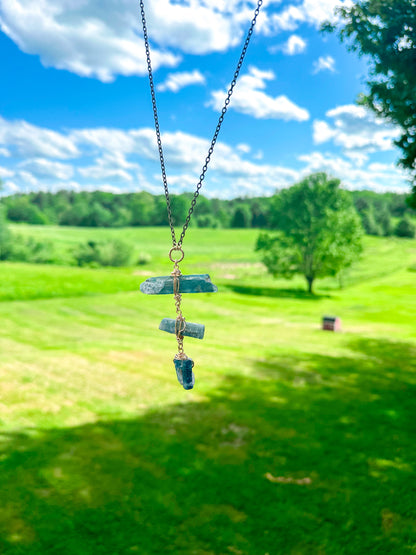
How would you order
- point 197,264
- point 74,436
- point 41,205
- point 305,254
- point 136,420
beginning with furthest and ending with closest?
1. point 41,205
2. point 197,264
3. point 305,254
4. point 136,420
5. point 74,436

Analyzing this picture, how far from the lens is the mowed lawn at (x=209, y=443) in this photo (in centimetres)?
691

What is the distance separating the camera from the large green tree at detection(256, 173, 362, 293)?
1578 inches

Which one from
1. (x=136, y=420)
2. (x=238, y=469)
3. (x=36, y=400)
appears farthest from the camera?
(x=36, y=400)

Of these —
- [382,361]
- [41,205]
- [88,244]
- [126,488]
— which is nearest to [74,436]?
[126,488]

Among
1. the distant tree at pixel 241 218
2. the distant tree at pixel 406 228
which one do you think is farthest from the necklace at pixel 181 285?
the distant tree at pixel 241 218

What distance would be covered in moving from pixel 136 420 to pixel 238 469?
3332mm

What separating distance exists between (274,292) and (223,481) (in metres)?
34.5

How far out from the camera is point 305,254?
4159cm

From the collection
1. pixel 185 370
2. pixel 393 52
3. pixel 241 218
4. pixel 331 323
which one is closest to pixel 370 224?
pixel 241 218

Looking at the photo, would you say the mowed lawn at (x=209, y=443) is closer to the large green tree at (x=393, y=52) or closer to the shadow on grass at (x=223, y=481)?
the shadow on grass at (x=223, y=481)

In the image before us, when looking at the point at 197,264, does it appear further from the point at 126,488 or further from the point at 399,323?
the point at 126,488

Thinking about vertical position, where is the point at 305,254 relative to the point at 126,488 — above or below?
above

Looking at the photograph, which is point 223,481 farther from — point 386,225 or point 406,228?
point 386,225

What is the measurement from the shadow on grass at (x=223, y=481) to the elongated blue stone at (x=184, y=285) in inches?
174
